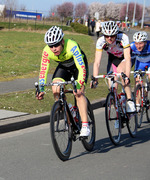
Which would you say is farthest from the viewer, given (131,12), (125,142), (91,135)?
(131,12)

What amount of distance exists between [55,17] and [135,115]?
2573 inches

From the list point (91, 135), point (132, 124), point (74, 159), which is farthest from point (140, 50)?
point (74, 159)

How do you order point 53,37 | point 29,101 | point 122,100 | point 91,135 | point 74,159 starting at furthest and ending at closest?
point 29,101, point 122,100, point 91,135, point 74,159, point 53,37

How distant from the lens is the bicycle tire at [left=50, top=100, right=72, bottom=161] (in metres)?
5.59

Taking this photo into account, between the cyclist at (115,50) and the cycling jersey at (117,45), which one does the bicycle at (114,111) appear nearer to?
the cyclist at (115,50)

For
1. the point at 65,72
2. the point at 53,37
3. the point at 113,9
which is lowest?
the point at 65,72

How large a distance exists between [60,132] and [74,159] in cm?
48

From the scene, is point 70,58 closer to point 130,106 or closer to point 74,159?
point 74,159

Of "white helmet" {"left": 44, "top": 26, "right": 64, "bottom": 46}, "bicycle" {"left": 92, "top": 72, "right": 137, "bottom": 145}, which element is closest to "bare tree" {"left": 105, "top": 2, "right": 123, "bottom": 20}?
"bicycle" {"left": 92, "top": 72, "right": 137, "bottom": 145}

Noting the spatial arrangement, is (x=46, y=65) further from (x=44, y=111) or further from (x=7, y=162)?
(x=44, y=111)

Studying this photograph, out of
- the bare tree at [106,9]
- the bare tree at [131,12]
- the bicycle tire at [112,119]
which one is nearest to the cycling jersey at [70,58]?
the bicycle tire at [112,119]

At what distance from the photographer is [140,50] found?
28.3 feet

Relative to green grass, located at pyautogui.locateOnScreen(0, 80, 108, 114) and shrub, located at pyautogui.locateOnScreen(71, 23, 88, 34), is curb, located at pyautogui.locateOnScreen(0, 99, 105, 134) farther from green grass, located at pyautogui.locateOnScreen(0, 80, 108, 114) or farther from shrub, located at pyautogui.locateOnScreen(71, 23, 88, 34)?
shrub, located at pyautogui.locateOnScreen(71, 23, 88, 34)

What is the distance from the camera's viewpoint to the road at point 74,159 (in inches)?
208
